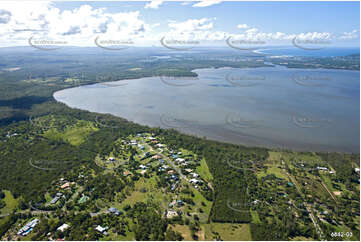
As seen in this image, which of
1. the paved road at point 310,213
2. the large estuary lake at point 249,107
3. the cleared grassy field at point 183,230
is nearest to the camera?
the cleared grassy field at point 183,230

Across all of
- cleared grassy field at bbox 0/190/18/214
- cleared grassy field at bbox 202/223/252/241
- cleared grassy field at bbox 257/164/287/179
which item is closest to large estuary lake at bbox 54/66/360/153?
cleared grassy field at bbox 257/164/287/179

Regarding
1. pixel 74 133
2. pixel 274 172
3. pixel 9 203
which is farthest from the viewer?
pixel 74 133

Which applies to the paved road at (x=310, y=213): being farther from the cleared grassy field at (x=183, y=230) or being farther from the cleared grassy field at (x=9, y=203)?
the cleared grassy field at (x=9, y=203)

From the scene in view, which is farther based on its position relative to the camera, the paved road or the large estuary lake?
the large estuary lake

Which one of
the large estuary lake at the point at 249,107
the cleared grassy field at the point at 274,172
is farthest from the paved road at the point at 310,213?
the large estuary lake at the point at 249,107

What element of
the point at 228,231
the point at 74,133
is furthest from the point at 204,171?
the point at 74,133

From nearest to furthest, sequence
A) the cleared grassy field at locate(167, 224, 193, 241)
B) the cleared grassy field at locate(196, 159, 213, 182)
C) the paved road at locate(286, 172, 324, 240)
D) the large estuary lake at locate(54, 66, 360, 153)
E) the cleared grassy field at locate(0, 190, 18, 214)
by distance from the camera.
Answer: the cleared grassy field at locate(167, 224, 193, 241) < the paved road at locate(286, 172, 324, 240) < the cleared grassy field at locate(0, 190, 18, 214) < the cleared grassy field at locate(196, 159, 213, 182) < the large estuary lake at locate(54, 66, 360, 153)

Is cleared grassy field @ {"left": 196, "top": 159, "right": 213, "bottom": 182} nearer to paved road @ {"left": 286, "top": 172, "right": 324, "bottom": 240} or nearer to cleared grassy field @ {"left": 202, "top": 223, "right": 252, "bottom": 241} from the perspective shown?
cleared grassy field @ {"left": 202, "top": 223, "right": 252, "bottom": 241}

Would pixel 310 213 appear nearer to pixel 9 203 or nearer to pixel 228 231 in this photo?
pixel 228 231

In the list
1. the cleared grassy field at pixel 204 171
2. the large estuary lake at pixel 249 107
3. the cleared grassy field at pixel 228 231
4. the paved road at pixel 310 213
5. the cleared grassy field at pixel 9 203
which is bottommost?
the cleared grassy field at pixel 9 203
